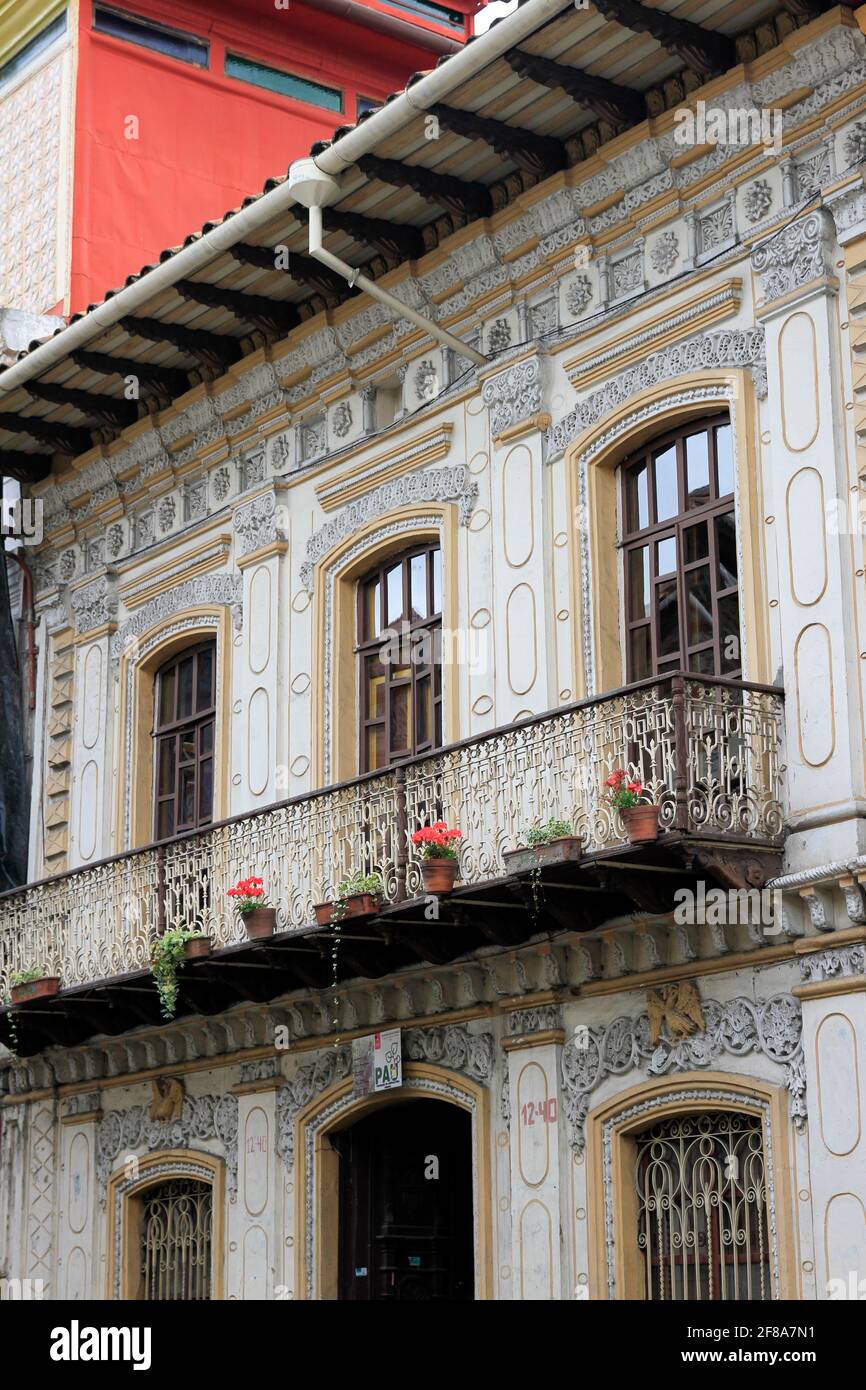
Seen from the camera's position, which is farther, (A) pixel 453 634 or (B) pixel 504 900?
(A) pixel 453 634

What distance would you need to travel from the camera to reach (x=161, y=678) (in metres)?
18.3

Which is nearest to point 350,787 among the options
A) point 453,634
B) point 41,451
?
point 453,634

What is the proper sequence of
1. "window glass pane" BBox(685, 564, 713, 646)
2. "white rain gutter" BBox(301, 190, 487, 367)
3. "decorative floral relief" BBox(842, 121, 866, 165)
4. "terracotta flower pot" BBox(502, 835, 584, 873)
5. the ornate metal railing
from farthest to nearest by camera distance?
"white rain gutter" BBox(301, 190, 487, 367)
"window glass pane" BBox(685, 564, 713, 646)
"decorative floral relief" BBox(842, 121, 866, 165)
"terracotta flower pot" BBox(502, 835, 584, 873)
the ornate metal railing

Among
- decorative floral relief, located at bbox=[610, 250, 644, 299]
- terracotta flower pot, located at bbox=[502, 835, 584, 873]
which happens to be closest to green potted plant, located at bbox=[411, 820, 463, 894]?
terracotta flower pot, located at bbox=[502, 835, 584, 873]

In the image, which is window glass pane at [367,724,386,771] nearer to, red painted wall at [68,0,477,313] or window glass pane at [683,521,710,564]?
window glass pane at [683,521,710,564]

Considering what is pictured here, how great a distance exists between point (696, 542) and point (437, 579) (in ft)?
8.27

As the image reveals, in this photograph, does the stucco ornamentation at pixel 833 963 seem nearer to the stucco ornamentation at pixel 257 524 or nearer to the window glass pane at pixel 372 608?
the window glass pane at pixel 372 608

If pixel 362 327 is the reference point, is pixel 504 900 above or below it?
below

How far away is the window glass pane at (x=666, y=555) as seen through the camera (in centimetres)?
1375

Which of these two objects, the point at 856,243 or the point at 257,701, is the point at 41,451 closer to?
the point at 257,701

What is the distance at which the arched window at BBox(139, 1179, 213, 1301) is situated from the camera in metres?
16.2

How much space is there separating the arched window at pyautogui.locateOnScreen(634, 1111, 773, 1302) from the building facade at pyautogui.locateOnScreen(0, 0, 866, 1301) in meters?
0.02

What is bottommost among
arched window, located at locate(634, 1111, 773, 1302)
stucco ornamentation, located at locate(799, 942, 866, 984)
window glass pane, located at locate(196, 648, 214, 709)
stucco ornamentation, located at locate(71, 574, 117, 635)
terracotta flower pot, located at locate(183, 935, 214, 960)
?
arched window, located at locate(634, 1111, 773, 1302)
